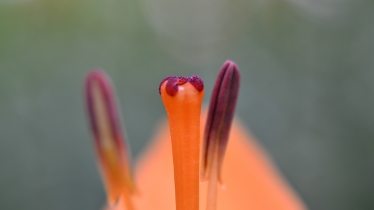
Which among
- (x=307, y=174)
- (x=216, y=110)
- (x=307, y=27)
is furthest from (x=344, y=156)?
(x=216, y=110)

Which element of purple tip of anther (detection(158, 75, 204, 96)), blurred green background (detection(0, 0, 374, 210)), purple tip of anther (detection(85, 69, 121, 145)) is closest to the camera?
purple tip of anther (detection(158, 75, 204, 96))

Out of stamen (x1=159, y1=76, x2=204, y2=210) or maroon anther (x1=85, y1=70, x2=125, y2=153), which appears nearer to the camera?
stamen (x1=159, y1=76, x2=204, y2=210)

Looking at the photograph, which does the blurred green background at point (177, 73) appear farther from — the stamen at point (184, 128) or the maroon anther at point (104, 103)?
the stamen at point (184, 128)

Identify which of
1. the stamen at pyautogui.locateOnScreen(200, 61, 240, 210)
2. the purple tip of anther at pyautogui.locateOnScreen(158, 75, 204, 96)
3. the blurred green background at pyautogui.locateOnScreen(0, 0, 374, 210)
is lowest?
the blurred green background at pyautogui.locateOnScreen(0, 0, 374, 210)

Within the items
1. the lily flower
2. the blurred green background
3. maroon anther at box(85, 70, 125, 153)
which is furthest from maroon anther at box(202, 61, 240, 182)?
the blurred green background

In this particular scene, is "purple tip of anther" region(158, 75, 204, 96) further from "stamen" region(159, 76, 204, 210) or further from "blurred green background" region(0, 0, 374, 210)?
"blurred green background" region(0, 0, 374, 210)

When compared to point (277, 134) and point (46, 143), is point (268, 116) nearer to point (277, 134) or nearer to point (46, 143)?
point (277, 134)

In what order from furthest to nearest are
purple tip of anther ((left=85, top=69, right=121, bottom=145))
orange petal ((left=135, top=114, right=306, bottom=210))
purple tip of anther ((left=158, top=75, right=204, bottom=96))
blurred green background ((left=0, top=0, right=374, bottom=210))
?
blurred green background ((left=0, top=0, right=374, bottom=210)), orange petal ((left=135, top=114, right=306, bottom=210)), purple tip of anther ((left=85, top=69, right=121, bottom=145)), purple tip of anther ((left=158, top=75, right=204, bottom=96))
